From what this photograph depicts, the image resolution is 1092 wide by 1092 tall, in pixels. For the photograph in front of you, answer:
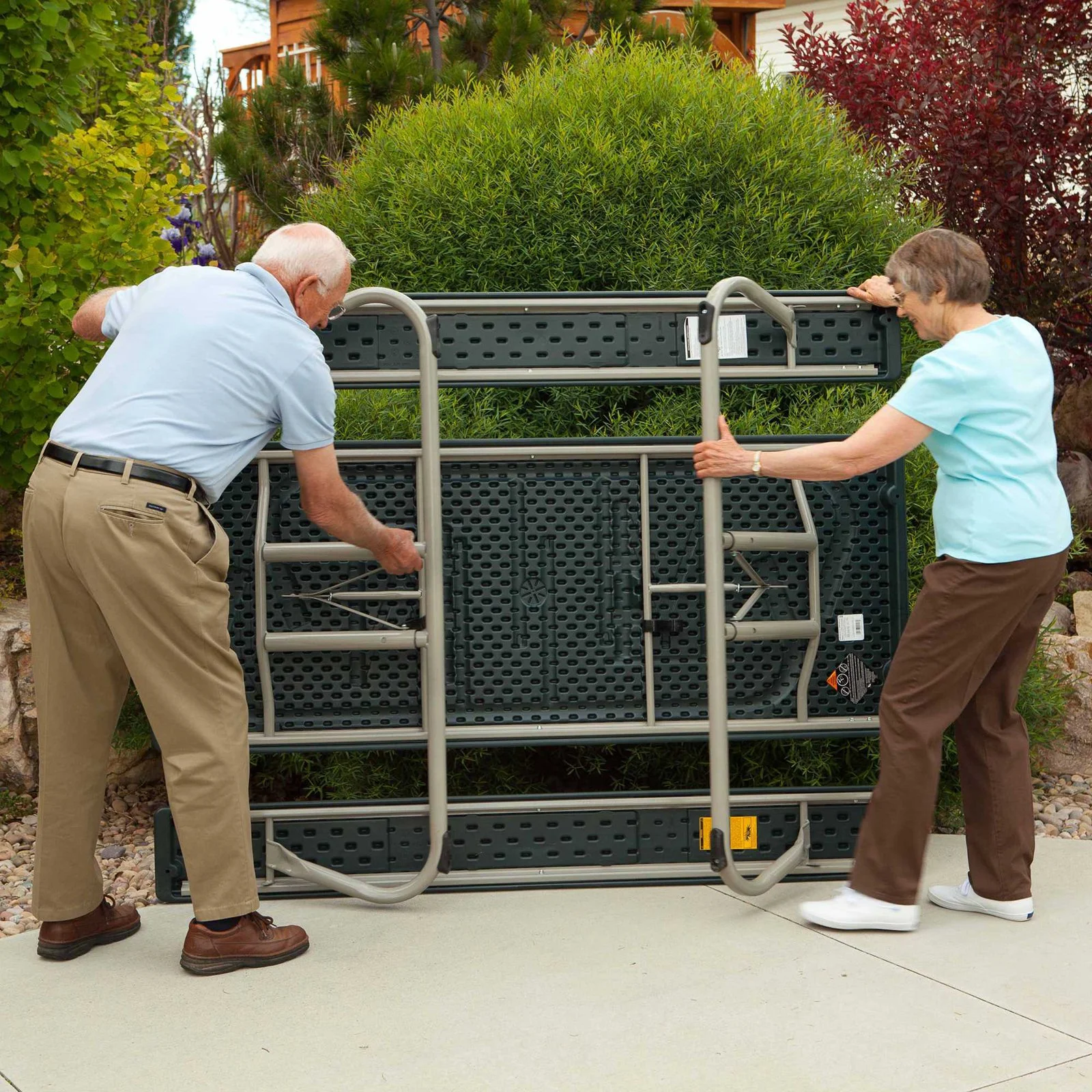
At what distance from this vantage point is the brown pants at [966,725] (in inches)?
117

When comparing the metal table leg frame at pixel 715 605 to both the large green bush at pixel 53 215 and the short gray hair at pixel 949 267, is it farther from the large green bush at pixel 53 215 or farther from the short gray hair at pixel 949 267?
the large green bush at pixel 53 215

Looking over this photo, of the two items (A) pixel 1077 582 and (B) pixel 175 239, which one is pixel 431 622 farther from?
(A) pixel 1077 582

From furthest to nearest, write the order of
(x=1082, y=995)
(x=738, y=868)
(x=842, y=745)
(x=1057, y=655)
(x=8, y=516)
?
(x=8, y=516) < (x=1057, y=655) < (x=842, y=745) < (x=738, y=868) < (x=1082, y=995)

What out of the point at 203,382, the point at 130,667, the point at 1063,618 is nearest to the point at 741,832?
the point at 130,667

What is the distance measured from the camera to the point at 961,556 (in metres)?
2.98

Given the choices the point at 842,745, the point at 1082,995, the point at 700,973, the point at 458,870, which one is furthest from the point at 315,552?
the point at 1082,995

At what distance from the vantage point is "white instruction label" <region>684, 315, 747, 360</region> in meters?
3.44

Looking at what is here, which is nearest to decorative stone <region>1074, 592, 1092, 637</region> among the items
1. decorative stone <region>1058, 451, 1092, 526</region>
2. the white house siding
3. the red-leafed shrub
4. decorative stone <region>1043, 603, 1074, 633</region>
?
decorative stone <region>1043, 603, 1074, 633</region>

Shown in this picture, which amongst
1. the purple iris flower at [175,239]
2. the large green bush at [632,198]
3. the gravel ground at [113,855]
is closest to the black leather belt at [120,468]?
the gravel ground at [113,855]

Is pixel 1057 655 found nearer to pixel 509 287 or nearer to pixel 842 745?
pixel 842 745

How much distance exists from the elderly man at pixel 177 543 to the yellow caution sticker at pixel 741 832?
1.17 m

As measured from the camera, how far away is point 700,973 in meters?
2.90

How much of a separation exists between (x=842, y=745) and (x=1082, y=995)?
140 centimetres

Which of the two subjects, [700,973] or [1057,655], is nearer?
[700,973]
